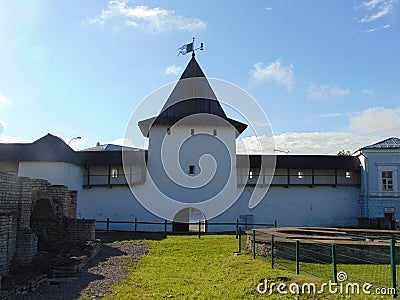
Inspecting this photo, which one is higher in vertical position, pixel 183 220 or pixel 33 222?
pixel 33 222

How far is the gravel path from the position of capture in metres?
7.22

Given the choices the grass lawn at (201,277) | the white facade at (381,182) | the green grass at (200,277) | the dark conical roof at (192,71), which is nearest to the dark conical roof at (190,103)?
the dark conical roof at (192,71)

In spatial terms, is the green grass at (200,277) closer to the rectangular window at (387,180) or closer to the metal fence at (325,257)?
the metal fence at (325,257)

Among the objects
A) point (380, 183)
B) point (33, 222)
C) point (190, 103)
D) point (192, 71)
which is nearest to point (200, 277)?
point (33, 222)

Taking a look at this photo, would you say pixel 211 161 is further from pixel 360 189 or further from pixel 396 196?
pixel 396 196

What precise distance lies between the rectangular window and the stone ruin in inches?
645

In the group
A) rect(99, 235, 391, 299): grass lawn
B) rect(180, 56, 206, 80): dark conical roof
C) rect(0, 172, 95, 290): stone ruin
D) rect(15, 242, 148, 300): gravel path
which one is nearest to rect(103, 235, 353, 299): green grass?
rect(99, 235, 391, 299): grass lawn

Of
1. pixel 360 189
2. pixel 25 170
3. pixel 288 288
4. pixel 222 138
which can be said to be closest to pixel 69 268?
pixel 288 288

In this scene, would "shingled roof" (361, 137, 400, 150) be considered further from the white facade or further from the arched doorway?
the arched doorway

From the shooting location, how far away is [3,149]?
2198 centimetres

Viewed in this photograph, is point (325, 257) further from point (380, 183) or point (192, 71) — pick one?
point (192, 71)

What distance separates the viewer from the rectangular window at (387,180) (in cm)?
2323

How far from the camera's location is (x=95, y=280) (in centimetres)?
848

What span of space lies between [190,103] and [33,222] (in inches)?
508
